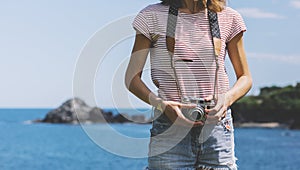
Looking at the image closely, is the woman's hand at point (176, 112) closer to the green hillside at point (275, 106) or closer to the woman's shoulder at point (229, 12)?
the woman's shoulder at point (229, 12)

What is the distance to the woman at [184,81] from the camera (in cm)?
205

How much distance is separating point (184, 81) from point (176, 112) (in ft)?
0.38

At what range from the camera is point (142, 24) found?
2.10 meters

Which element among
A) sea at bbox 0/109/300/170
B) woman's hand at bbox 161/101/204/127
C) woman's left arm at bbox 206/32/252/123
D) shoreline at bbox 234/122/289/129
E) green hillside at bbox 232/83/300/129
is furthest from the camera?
shoreline at bbox 234/122/289/129

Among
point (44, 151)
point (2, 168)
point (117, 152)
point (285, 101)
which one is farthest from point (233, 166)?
point (285, 101)

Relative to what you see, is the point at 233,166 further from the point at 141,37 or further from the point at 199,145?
the point at 141,37

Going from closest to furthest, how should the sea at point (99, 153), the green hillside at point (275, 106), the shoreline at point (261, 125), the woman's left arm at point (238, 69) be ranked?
1. the woman's left arm at point (238, 69)
2. the sea at point (99, 153)
3. the green hillside at point (275, 106)
4. the shoreline at point (261, 125)

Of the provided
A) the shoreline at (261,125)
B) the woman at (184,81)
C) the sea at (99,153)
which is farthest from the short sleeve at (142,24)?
the shoreline at (261,125)

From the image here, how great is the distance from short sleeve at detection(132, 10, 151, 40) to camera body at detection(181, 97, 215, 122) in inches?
8.9

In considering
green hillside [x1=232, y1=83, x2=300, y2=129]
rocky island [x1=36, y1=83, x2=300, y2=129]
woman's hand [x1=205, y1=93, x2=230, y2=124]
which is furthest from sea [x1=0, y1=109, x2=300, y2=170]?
woman's hand [x1=205, y1=93, x2=230, y2=124]

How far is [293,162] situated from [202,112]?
150 feet

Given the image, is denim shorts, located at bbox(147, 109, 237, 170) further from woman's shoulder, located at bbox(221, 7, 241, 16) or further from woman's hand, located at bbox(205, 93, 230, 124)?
woman's shoulder, located at bbox(221, 7, 241, 16)

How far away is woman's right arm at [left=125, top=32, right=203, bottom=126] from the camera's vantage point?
2.00m

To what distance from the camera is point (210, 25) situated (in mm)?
2129
